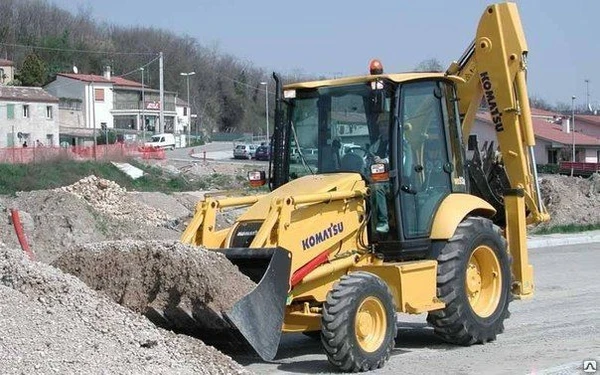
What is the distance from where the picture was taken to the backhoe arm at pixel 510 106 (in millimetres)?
11438

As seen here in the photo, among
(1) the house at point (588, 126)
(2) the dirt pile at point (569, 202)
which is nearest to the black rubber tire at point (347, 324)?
(2) the dirt pile at point (569, 202)

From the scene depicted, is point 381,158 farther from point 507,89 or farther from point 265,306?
point 507,89

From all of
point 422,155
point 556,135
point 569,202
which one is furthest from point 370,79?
point 556,135

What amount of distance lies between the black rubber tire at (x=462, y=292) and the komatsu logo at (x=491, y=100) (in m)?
1.62

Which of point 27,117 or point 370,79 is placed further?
A: point 27,117

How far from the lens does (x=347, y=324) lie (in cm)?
873

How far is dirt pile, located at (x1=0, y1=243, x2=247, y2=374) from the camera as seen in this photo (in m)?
6.77

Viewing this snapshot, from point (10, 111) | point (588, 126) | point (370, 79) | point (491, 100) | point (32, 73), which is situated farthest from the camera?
point (588, 126)

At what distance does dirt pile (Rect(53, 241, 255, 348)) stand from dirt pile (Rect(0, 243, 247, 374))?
36cm

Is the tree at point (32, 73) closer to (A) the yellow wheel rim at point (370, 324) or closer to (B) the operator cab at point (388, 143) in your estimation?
(B) the operator cab at point (388, 143)

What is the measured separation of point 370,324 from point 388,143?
72.7 inches

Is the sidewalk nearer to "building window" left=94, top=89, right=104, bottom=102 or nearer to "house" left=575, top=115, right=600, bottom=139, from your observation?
"building window" left=94, top=89, right=104, bottom=102

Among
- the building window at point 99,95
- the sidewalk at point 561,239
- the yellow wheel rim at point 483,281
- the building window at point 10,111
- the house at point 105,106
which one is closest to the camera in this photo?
the yellow wheel rim at point 483,281

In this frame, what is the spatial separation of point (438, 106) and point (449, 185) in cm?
85
